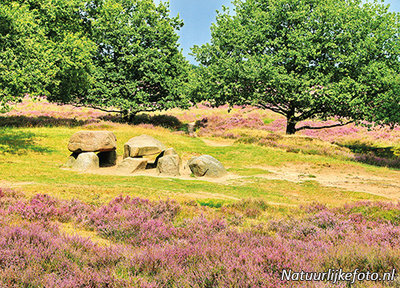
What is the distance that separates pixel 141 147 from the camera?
20984mm

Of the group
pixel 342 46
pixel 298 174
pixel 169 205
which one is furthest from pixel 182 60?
pixel 169 205

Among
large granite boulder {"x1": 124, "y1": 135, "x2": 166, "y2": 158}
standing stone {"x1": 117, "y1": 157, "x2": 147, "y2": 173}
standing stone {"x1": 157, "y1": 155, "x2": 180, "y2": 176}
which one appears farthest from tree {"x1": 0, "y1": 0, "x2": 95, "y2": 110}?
standing stone {"x1": 157, "y1": 155, "x2": 180, "y2": 176}

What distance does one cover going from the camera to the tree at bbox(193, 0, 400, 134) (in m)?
30.1

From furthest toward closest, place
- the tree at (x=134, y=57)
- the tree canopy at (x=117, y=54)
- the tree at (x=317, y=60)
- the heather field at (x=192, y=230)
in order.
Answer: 1. the tree at (x=134, y=57)
2. the tree canopy at (x=117, y=54)
3. the tree at (x=317, y=60)
4. the heather field at (x=192, y=230)

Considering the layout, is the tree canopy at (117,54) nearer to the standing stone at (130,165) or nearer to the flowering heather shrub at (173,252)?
the standing stone at (130,165)

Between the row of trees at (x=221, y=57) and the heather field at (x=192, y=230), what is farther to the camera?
the row of trees at (x=221, y=57)

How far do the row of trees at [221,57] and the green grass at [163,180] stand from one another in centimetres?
455

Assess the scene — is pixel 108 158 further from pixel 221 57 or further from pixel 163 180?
pixel 221 57

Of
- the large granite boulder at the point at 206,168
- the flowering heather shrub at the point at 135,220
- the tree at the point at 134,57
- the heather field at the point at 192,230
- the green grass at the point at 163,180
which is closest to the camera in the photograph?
the heather field at the point at 192,230

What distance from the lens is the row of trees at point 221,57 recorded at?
2618 centimetres

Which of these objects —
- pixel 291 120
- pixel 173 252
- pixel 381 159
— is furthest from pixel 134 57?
pixel 173 252

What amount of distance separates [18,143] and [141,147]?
1100 cm

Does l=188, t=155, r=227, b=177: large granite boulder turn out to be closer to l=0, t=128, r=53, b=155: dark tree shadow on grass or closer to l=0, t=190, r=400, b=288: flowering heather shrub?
l=0, t=190, r=400, b=288: flowering heather shrub

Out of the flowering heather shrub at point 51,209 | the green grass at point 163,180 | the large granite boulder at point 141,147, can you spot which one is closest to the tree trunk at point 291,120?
the green grass at point 163,180
